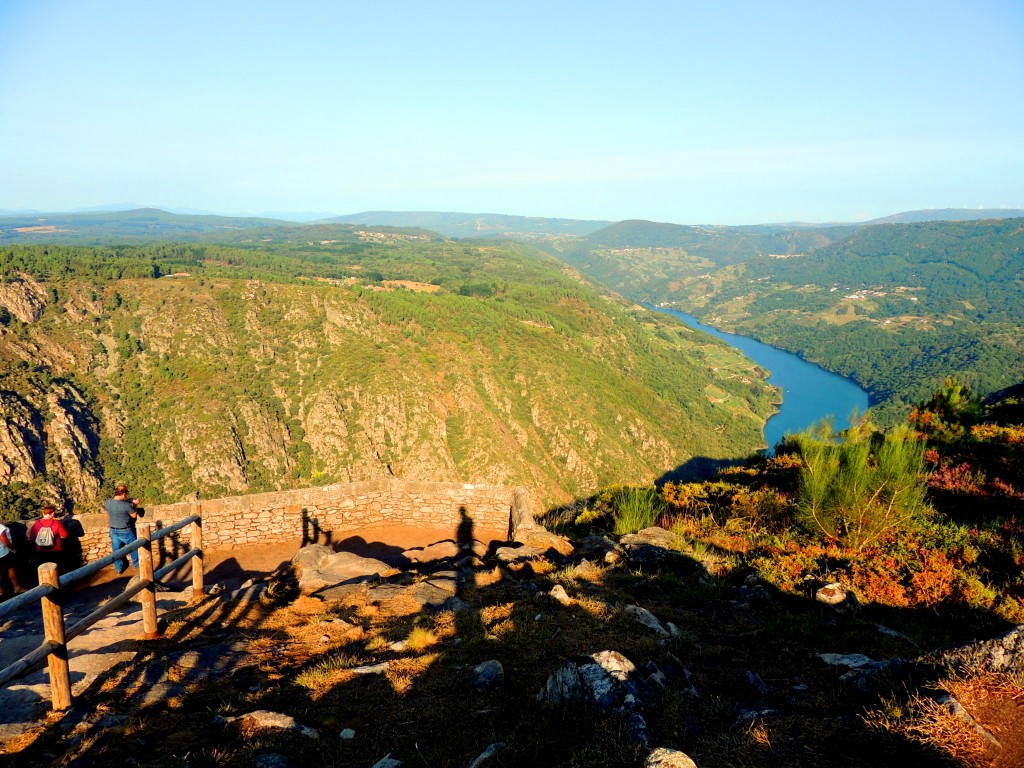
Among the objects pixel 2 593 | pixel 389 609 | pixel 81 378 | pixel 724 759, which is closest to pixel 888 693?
pixel 724 759

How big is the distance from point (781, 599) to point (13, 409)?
3232 inches

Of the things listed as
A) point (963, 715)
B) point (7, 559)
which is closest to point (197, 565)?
point (7, 559)

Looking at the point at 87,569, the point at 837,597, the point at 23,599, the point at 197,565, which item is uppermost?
the point at 23,599

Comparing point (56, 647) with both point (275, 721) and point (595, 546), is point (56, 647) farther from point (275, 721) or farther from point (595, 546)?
point (595, 546)

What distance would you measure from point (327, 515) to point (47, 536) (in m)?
5.94

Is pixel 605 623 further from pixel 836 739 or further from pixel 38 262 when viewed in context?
pixel 38 262

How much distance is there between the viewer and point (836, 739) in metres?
3.71

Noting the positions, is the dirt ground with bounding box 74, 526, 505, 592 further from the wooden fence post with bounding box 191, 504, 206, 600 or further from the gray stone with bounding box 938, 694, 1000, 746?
the gray stone with bounding box 938, 694, 1000, 746

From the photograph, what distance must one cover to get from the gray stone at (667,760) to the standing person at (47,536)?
12503mm

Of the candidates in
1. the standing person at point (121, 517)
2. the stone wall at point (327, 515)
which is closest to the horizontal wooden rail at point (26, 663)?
the standing person at point (121, 517)

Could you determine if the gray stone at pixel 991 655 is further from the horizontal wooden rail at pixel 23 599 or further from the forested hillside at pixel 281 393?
the forested hillside at pixel 281 393

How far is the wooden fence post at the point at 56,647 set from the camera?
535 centimetres

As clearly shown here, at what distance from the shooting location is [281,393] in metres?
81.2

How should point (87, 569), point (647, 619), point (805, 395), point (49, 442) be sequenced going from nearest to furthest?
point (87, 569) < point (647, 619) < point (49, 442) < point (805, 395)
